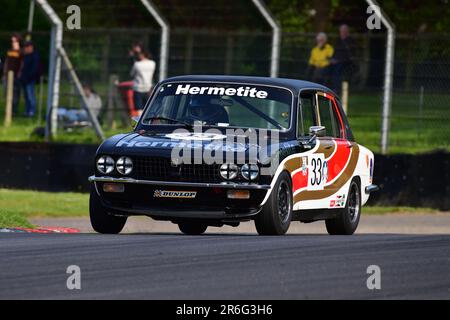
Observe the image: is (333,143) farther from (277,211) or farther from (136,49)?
(136,49)

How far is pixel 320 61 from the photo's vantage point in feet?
66.1

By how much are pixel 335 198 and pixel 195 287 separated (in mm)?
5243

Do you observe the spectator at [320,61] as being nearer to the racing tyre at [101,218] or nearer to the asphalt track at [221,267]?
the racing tyre at [101,218]

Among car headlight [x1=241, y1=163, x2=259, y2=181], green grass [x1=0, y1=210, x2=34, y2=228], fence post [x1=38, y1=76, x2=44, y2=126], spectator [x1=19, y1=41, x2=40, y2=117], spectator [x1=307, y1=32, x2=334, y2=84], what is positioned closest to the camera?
car headlight [x1=241, y1=163, x2=259, y2=181]

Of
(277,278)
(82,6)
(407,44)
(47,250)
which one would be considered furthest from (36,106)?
(277,278)

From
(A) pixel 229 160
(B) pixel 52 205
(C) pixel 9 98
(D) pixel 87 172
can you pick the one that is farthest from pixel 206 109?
(C) pixel 9 98

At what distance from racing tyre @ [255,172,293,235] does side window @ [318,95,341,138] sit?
5.30ft

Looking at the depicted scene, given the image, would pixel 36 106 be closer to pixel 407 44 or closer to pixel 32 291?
pixel 407 44

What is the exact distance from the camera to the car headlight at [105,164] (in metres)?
11.1

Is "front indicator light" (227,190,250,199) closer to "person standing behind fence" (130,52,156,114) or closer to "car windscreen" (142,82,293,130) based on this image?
"car windscreen" (142,82,293,130)

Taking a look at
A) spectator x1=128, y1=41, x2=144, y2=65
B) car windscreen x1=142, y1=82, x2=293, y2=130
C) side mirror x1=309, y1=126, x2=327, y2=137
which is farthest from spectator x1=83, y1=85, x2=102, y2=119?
side mirror x1=309, y1=126, x2=327, y2=137

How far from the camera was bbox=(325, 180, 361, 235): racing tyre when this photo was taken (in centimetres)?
1297

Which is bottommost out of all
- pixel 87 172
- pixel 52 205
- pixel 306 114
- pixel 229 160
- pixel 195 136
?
pixel 52 205

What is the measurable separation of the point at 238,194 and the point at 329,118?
249 cm
